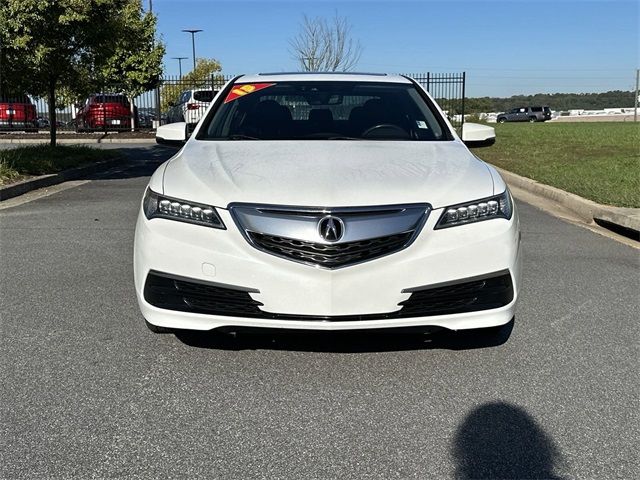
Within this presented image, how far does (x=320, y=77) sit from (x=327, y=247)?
2.56m

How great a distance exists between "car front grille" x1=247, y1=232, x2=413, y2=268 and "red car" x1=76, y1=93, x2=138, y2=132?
952 inches

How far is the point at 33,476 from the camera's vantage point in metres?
2.41

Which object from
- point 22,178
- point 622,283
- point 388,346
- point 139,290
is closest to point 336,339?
point 388,346

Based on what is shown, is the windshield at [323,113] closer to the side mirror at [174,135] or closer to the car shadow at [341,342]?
the side mirror at [174,135]

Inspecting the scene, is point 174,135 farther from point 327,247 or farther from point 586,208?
point 586,208

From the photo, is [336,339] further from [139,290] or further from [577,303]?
[577,303]

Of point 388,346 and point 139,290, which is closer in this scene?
point 139,290

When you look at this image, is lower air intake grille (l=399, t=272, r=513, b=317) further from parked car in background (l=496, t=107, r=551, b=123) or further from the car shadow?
parked car in background (l=496, t=107, r=551, b=123)

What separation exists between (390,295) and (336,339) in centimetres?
77

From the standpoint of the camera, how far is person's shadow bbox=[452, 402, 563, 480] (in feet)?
8.10

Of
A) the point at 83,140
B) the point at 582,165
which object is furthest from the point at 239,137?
the point at 83,140

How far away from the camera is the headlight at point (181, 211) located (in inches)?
122

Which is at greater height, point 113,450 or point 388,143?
point 388,143

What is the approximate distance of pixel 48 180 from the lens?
10.6m
